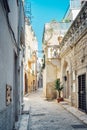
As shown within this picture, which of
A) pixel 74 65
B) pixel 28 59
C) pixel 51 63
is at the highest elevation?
pixel 28 59

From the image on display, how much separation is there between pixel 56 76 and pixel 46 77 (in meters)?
0.87

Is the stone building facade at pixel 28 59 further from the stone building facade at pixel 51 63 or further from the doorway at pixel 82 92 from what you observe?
the doorway at pixel 82 92

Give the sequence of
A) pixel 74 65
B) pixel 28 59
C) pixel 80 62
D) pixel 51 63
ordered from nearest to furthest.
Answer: pixel 80 62
pixel 74 65
pixel 51 63
pixel 28 59

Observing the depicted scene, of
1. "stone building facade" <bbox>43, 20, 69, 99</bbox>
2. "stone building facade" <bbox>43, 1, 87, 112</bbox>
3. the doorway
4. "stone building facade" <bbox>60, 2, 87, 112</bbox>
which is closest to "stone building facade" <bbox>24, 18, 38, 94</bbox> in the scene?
"stone building facade" <bbox>43, 20, 69, 99</bbox>

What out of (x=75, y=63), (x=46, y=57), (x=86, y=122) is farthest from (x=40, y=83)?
(x=86, y=122)

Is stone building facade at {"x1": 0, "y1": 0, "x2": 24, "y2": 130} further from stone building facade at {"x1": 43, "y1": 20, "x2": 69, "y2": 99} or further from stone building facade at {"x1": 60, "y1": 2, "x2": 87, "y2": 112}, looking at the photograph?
stone building facade at {"x1": 43, "y1": 20, "x2": 69, "y2": 99}

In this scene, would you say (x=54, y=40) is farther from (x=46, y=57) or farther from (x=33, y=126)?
(x=33, y=126)

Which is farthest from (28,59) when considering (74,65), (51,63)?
(74,65)

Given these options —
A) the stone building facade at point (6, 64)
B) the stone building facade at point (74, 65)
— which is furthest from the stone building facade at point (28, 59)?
the stone building facade at point (6, 64)

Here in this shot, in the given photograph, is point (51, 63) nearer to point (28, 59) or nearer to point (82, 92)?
point (82, 92)

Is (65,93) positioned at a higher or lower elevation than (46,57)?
lower

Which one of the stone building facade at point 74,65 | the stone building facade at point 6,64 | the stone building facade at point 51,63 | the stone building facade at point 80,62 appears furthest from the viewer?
the stone building facade at point 51,63

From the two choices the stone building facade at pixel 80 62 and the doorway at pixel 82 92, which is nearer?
the stone building facade at pixel 80 62

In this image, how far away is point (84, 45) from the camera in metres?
12.8
